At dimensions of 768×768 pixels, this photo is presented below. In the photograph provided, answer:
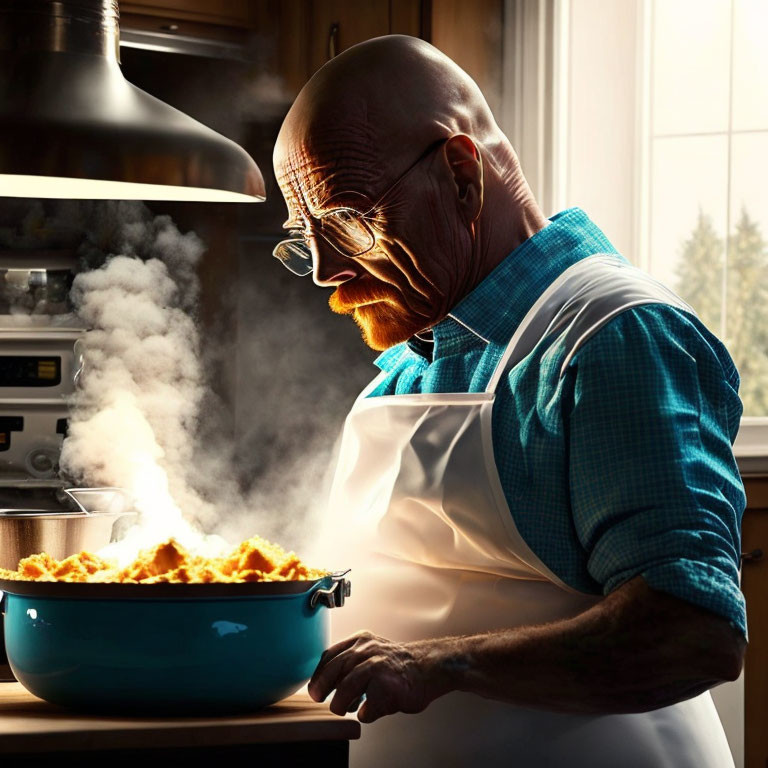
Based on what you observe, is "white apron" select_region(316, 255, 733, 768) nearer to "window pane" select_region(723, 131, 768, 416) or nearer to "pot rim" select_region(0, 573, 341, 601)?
"pot rim" select_region(0, 573, 341, 601)

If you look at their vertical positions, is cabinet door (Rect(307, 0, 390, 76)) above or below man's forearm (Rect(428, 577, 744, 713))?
above

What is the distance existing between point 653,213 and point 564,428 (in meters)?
1.51

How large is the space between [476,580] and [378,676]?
22cm

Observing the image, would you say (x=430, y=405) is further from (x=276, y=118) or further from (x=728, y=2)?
(x=728, y=2)

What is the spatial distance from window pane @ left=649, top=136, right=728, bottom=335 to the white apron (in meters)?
1.29

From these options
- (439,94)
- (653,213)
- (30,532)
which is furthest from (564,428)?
(653,213)

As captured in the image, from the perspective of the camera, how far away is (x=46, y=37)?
131 cm

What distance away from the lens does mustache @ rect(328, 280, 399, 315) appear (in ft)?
4.29

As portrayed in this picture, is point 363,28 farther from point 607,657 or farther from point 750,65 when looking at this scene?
point 607,657

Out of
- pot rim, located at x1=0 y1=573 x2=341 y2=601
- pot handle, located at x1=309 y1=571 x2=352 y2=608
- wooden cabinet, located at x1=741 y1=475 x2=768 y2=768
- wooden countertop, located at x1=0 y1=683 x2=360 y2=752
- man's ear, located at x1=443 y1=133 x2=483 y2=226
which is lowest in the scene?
wooden cabinet, located at x1=741 y1=475 x2=768 y2=768

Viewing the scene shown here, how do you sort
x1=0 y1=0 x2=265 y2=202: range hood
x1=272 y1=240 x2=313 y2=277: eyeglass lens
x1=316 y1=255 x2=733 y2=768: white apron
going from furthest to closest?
x1=272 y1=240 x2=313 y2=277: eyeglass lens < x1=0 y1=0 x2=265 y2=202: range hood < x1=316 y1=255 x2=733 y2=768: white apron

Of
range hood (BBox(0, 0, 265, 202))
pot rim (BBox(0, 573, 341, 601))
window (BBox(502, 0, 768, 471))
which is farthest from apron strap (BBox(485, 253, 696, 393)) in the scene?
window (BBox(502, 0, 768, 471))

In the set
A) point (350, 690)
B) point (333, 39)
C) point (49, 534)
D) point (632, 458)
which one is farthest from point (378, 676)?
point (333, 39)

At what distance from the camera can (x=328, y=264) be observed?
1.29 m
